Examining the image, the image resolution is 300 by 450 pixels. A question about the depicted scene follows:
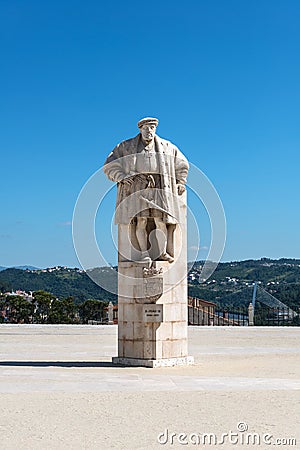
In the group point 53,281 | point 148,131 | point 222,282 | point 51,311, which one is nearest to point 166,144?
point 148,131

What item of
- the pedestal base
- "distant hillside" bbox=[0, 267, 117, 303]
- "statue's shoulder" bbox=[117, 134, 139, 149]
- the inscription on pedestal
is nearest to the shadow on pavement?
the pedestal base

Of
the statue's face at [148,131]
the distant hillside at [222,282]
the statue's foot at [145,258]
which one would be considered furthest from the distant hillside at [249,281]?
the statue's face at [148,131]

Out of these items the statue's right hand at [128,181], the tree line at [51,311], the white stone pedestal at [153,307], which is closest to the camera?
the white stone pedestal at [153,307]

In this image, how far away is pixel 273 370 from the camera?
42.1ft

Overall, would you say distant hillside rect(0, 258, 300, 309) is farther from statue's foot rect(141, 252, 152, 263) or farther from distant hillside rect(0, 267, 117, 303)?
statue's foot rect(141, 252, 152, 263)

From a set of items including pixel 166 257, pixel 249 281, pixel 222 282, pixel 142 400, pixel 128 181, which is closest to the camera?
pixel 142 400

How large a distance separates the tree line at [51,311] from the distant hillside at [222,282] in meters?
15.2

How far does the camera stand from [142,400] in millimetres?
8969

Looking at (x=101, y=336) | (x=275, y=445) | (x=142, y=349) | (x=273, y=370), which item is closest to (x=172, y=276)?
(x=142, y=349)

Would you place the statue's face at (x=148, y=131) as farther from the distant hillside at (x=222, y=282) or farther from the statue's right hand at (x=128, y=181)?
the distant hillside at (x=222, y=282)

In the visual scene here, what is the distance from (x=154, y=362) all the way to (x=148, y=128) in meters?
4.88

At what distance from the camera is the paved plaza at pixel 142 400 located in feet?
22.5

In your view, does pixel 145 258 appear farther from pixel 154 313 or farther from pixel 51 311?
pixel 51 311

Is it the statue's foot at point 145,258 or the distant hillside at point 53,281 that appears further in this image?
the distant hillside at point 53,281
